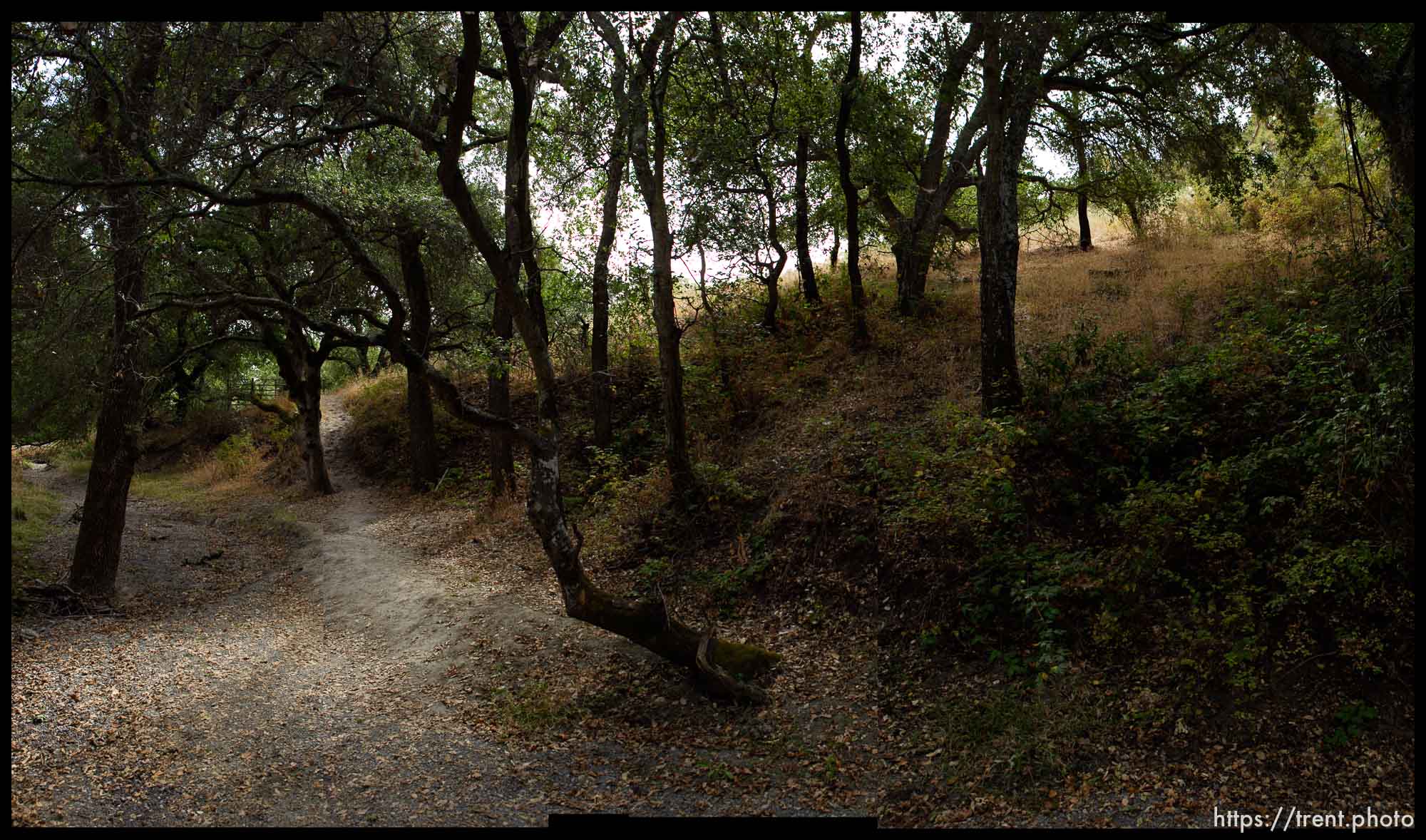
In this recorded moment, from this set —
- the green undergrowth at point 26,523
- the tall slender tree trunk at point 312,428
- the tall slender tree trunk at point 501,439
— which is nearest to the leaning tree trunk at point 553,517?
the green undergrowth at point 26,523

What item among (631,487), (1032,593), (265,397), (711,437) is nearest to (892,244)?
(711,437)

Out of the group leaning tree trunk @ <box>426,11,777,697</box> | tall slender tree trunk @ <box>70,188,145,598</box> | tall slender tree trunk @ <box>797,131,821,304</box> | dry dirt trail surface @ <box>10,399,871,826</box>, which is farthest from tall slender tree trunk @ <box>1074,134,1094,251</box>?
tall slender tree trunk @ <box>70,188,145,598</box>

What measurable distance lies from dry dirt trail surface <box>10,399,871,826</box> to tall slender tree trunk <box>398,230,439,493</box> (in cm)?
624

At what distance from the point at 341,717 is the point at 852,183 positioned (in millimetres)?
13233

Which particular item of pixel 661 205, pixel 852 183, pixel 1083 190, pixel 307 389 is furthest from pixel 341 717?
pixel 1083 190

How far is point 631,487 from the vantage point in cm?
1338

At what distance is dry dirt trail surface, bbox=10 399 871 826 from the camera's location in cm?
626

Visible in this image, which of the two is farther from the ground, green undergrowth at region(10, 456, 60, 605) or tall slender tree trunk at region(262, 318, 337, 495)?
tall slender tree trunk at region(262, 318, 337, 495)

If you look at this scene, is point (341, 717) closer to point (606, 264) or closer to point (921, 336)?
point (606, 264)

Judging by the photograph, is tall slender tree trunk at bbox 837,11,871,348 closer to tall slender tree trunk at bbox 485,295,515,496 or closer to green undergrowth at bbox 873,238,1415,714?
green undergrowth at bbox 873,238,1415,714

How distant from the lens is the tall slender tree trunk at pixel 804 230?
17391mm

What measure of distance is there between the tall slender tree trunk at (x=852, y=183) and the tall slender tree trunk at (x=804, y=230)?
0.94 m

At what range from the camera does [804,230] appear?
60.1ft

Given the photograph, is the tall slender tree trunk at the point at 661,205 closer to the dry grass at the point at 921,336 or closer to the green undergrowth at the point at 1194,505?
the dry grass at the point at 921,336
